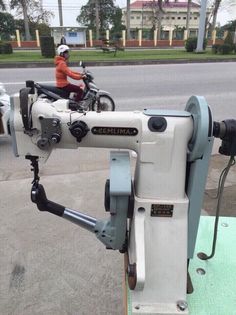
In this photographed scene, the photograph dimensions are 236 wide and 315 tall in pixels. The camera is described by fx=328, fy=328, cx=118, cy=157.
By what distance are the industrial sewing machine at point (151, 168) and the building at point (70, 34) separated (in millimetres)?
27780

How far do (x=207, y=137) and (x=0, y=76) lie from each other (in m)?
11.9

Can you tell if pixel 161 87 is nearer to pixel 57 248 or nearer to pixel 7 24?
pixel 57 248

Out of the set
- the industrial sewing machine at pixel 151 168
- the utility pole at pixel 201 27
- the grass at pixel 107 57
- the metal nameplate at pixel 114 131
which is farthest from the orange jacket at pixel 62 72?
the utility pole at pixel 201 27

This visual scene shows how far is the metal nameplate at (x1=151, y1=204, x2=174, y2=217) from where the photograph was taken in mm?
1381

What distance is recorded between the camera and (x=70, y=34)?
27516 millimetres

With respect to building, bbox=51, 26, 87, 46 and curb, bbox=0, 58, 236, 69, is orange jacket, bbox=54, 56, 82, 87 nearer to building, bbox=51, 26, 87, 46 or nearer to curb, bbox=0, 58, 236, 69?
curb, bbox=0, 58, 236, 69

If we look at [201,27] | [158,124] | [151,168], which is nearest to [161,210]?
[151,168]

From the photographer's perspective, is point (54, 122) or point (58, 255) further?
point (58, 255)

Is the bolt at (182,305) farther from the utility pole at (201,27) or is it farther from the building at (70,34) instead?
the building at (70,34)

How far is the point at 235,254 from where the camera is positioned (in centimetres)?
180

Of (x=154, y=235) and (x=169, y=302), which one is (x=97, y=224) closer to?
(x=154, y=235)

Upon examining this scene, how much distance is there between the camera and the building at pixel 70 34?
2741 cm

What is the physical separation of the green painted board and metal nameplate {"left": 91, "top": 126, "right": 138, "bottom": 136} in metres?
0.76

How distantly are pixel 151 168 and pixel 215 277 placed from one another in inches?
28.1
